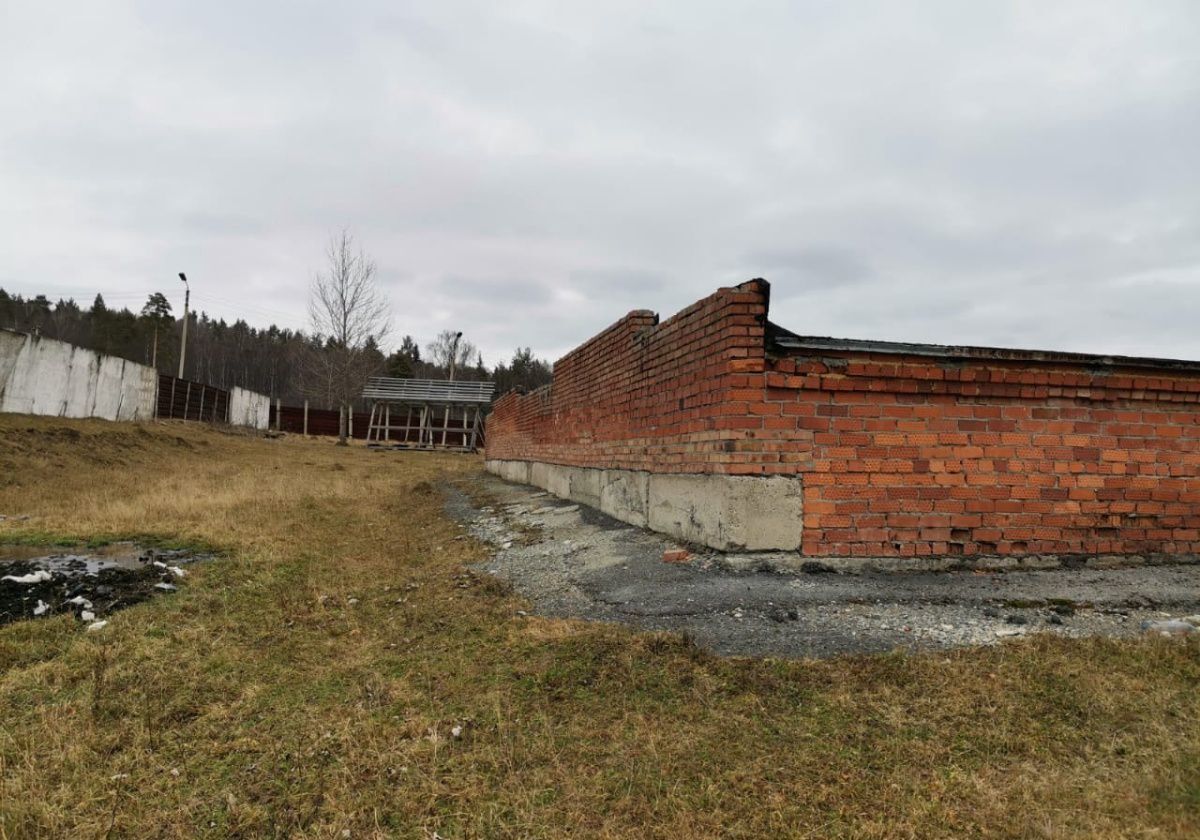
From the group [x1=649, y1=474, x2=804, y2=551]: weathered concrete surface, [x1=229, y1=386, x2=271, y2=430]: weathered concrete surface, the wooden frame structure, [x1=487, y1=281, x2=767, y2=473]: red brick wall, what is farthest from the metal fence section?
[x1=649, y1=474, x2=804, y2=551]: weathered concrete surface

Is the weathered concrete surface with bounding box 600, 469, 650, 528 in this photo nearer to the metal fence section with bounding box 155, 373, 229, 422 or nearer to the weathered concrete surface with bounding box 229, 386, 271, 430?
the metal fence section with bounding box 155, 373, 229, 422

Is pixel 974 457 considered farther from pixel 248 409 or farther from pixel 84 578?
pixel 248 409

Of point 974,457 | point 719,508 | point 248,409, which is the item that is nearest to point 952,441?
point 974,457

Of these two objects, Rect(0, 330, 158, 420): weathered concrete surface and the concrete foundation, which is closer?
the concrete foundation

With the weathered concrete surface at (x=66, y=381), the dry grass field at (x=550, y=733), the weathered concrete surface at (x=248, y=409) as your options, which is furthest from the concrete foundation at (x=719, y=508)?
the weathered concrete surface at (x=248, y=409)

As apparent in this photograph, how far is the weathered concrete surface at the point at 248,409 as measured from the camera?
94.6ft

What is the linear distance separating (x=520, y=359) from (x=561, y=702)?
213 feet

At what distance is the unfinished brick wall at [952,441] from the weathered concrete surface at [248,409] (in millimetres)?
29423

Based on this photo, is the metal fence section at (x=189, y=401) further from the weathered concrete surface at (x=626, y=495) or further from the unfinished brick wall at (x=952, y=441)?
the unfinished brick wall at (x=952, y=441)

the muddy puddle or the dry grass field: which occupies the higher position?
the dry grass field

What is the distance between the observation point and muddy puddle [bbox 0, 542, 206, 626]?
4055mm

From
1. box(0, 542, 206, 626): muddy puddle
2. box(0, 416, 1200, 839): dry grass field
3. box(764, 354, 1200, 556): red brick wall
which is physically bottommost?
box(0, 542, 206, 626): muddy puddle

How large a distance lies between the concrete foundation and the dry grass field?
1309mm

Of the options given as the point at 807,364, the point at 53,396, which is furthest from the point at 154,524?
the point at 53,396
